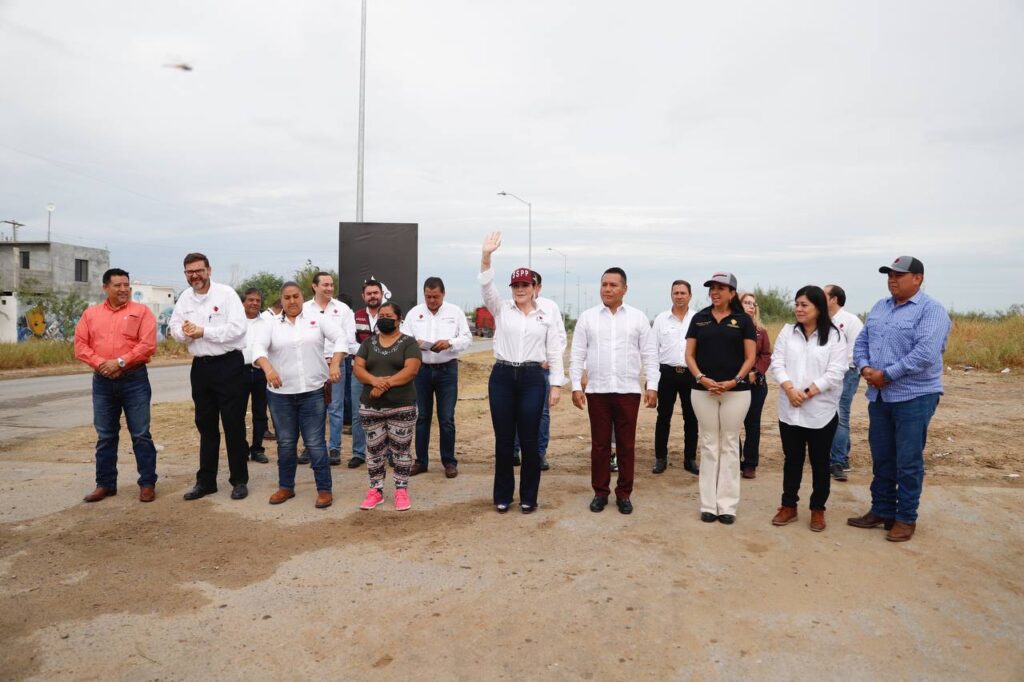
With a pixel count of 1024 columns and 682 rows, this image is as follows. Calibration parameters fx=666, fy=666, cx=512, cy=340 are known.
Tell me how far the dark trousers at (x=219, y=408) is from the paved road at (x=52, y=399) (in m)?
5.17

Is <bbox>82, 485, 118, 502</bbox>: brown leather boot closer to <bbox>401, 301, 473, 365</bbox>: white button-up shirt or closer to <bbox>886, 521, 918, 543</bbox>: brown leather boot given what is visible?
<bbox>401, 301, 473, 365</bbox>: white button-up shirt

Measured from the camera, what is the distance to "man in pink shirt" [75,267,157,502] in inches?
228

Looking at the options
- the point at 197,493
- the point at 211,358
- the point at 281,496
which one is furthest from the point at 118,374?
the point at 281,496

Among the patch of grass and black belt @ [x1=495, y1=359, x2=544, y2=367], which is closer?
black belt @ [x1=495, y1=359, x2=544, y2=367]

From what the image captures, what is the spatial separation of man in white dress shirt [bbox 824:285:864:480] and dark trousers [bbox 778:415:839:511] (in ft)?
5.31

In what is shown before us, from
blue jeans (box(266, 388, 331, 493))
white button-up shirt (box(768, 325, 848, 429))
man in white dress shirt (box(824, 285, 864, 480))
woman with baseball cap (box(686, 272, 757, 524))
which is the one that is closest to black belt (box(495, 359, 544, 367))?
woman with baseball cap (box(686, 272, 757, 524))

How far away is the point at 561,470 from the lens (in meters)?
7.38

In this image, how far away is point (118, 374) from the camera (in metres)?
5.75

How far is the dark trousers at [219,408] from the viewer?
6.02 m

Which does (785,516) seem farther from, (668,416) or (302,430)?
(302,430)

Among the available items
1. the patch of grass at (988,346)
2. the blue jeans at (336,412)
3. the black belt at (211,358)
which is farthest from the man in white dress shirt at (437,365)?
the patch of grass at (988,346)

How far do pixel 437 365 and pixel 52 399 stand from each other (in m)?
10.7

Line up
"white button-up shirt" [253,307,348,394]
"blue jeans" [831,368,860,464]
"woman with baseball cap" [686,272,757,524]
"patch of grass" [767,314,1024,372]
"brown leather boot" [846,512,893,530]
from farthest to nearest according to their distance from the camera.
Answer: "patch of grass" [767,314,1024,372], "blue jeans" [831,368,860,464], "white button-up shirt" [253,307,348,394], "woman with baseball cap" [686,272,757,524], "brown leather boot" [846,512,893,530]

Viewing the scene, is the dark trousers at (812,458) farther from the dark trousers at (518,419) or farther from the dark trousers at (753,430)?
the dark trousers at (518,419)
